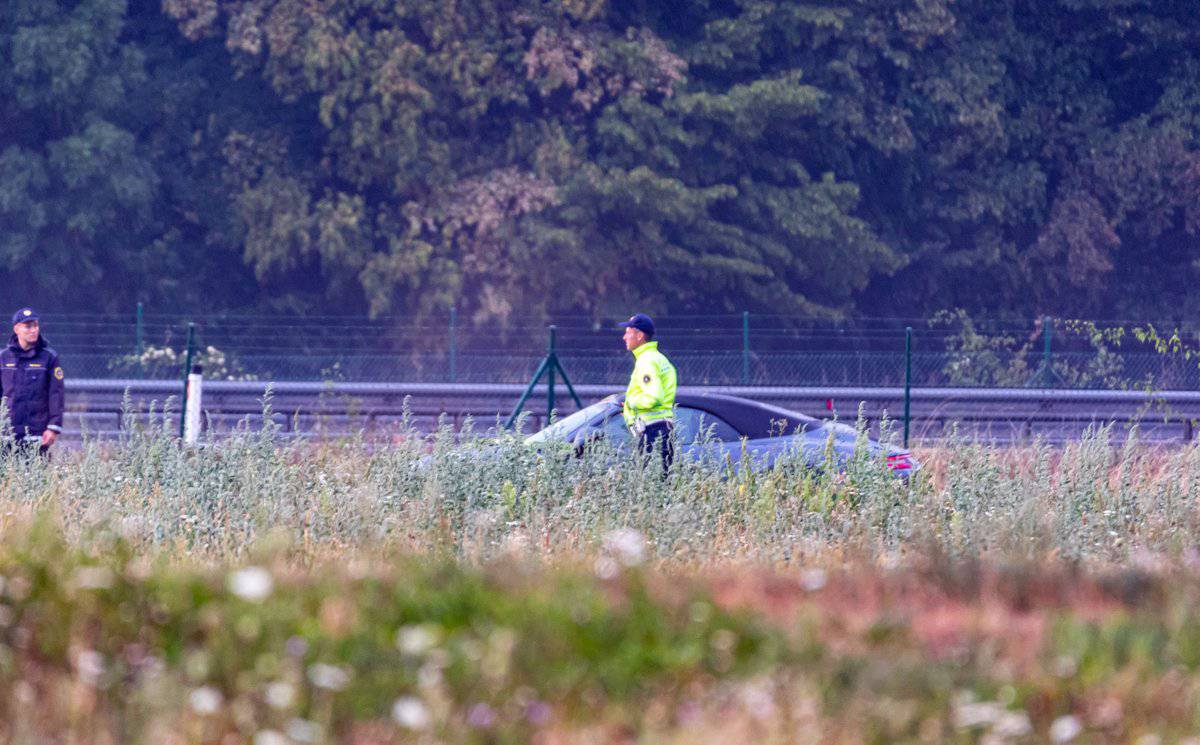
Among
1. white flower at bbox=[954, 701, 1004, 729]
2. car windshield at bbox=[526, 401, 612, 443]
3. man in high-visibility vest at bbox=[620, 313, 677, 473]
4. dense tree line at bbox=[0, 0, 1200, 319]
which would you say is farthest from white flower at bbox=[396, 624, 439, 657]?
dense tree line at bbox=[0, 0, 1200, 319]

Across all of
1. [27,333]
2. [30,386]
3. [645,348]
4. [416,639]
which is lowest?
[416,639]

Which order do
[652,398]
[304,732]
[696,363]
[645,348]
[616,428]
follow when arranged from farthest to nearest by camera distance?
[696,363], [616,428], [645,348], [652,398], [304,732]

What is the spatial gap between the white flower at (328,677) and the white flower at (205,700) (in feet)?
0.75

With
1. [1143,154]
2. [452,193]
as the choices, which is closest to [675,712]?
[452,193]

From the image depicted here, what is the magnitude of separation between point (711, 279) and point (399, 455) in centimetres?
2109

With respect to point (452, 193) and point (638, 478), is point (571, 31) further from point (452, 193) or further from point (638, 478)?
point (638, 478)

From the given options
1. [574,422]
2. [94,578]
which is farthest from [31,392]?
[94,578]

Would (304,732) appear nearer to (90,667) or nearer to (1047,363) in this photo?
(90,667)

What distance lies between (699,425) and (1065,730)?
8.24 metres

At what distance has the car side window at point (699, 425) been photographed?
40.0 ft

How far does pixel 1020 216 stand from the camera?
3297cm

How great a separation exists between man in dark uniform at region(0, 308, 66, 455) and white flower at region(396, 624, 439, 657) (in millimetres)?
7700

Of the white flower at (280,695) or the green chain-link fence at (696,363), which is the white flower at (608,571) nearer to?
the white flower at (280,695)

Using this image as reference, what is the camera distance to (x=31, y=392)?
11.5 meters
